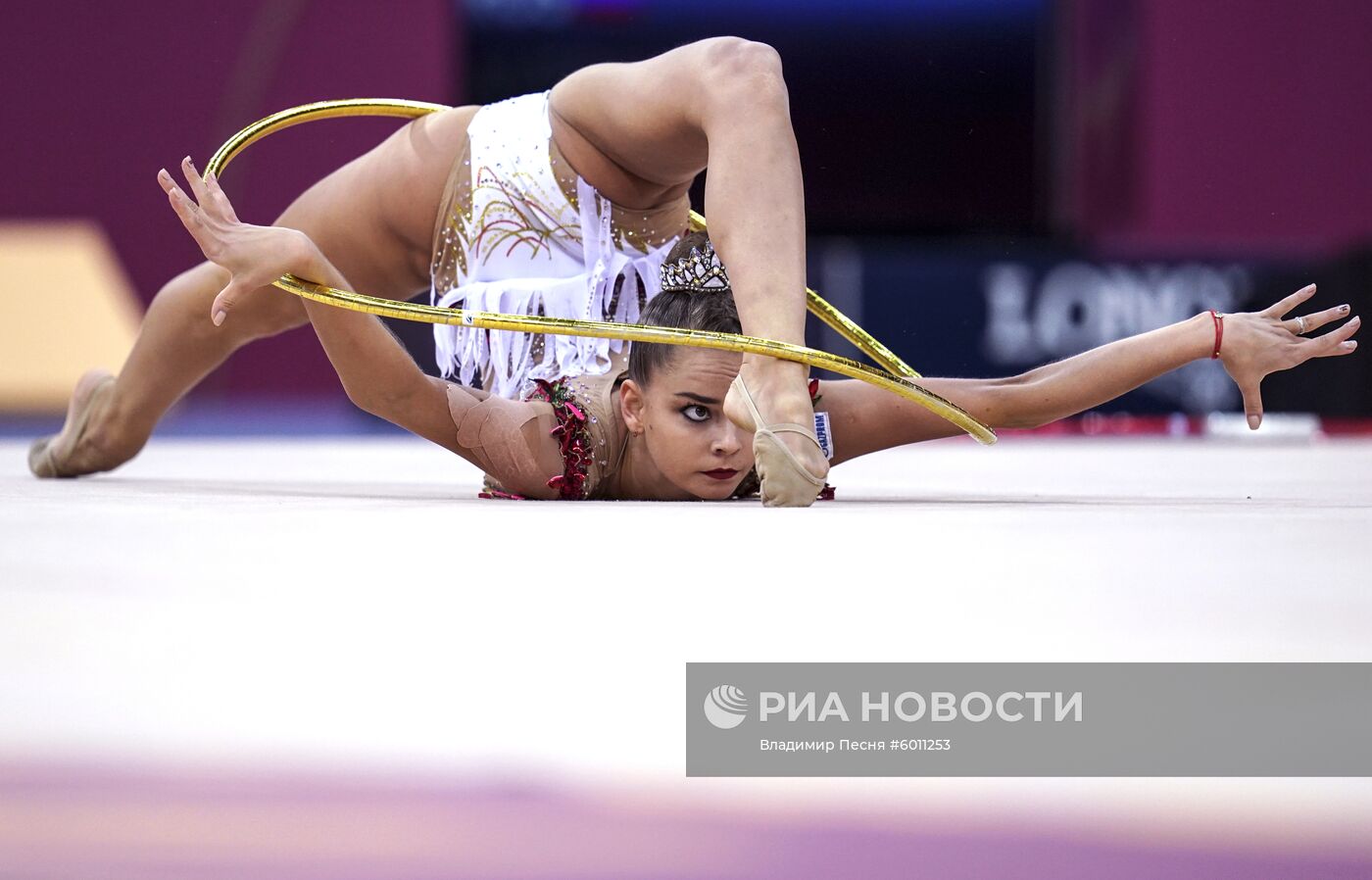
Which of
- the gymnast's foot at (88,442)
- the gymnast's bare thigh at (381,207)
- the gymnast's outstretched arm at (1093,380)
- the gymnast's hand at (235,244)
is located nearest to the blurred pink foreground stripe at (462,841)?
the gymnast's hand at (235,244)

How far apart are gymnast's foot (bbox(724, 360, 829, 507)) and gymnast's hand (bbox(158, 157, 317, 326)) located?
47 centimetres

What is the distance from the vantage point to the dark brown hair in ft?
5.47

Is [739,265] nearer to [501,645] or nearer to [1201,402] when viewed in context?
[501,645]

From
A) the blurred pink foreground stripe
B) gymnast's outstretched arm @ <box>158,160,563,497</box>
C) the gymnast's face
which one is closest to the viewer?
the blurred pink foreground stripe

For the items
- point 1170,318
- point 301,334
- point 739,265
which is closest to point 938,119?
point 1170,318

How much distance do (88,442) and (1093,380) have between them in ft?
4.62

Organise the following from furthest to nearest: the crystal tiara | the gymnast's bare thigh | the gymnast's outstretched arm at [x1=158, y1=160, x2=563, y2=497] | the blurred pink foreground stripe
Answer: the gymnast's bare thigh
the crystal tiara
the gymnast's outstretched arm at [x1=158, y1=160, x2=563, y2=497]
the blurred pink foreground stripe

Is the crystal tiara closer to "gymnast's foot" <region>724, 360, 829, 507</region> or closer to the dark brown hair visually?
the dark brown hair

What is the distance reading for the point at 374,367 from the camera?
5.24ft

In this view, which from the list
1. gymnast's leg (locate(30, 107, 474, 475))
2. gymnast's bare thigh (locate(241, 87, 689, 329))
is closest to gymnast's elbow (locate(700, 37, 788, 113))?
gymnast's bare thigh (locate(241, 87, 689, 329))

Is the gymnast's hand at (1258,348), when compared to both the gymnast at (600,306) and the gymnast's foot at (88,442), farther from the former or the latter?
the gymnast's foot at (88,442)

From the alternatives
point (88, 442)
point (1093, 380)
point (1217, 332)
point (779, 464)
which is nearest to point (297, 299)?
point (88, 442)

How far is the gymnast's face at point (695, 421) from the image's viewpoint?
1621mm

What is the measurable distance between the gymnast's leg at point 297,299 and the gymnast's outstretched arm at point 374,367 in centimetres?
33
